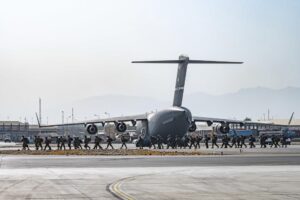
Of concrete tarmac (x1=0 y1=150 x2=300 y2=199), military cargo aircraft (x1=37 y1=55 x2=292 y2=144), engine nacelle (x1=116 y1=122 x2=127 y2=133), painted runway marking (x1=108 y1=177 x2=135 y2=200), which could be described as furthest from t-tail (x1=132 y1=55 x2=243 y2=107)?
painted runway marking (x1=108 y1=177 x2=135 y2=200)

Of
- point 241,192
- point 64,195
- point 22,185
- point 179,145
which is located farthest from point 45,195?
point 179,145

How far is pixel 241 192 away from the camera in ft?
68.6

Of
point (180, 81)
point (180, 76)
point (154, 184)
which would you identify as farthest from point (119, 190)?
point (180, 81)

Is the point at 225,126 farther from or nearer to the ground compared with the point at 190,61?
nearer to the ground

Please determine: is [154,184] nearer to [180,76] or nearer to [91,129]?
[91,129]

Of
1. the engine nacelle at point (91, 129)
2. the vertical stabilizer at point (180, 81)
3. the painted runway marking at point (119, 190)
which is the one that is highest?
the vertical stabilizer at point (180, 81)

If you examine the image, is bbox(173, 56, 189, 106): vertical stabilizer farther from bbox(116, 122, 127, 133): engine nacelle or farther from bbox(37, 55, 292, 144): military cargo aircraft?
bbox(116, 122, 127, 133): engine nacelle

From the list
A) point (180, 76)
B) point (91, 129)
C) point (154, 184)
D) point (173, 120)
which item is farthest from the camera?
point (180, 76)

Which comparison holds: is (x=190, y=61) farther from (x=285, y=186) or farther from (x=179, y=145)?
(x=285, y=186)

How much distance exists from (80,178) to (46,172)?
4435 millimetres

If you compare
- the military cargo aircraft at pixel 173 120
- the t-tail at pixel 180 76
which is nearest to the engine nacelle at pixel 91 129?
the military cargo aircraft at pixel 173 120

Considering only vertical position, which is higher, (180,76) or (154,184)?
(180,76)

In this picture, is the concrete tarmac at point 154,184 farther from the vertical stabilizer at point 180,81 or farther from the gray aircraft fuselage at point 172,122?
the vertical stabilizer at point 180,81

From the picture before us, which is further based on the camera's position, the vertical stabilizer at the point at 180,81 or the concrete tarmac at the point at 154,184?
the vertical stabilizer at the point at 180,81
